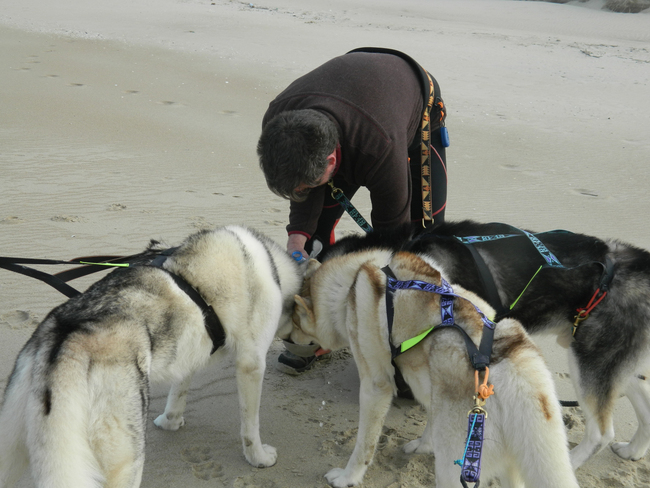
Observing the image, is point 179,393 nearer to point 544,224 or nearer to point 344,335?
point 344,335

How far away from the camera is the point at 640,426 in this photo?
3.09 metres

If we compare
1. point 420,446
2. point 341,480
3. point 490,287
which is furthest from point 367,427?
point 490,287

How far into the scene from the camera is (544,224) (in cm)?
690

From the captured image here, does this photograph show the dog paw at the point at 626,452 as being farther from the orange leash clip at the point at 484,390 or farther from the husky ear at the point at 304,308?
the husky ear at the point at 304,308

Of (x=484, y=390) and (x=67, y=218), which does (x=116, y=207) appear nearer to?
(x=67, y=218)

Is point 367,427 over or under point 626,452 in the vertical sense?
over

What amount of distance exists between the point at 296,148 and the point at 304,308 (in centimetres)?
94

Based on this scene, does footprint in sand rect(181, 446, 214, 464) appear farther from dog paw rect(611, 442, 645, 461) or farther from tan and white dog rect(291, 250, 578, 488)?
dog paw rect(611, 442, 645, 461)

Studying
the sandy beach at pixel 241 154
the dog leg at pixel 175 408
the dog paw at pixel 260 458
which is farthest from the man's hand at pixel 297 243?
the dog paw at pixel 260 458

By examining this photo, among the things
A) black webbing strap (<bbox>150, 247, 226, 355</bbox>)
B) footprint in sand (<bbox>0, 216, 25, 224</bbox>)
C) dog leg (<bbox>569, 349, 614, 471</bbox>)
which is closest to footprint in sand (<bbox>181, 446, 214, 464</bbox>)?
black webbing strap (<bbox>150, 247, 226, 355</bbox>)

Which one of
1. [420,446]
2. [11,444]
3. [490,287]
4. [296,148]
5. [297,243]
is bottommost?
[420,446]

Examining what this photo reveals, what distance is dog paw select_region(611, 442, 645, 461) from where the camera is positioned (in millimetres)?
3059

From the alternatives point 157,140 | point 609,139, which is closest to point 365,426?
point 157,140

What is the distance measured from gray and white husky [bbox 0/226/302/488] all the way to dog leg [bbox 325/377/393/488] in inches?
17.5
